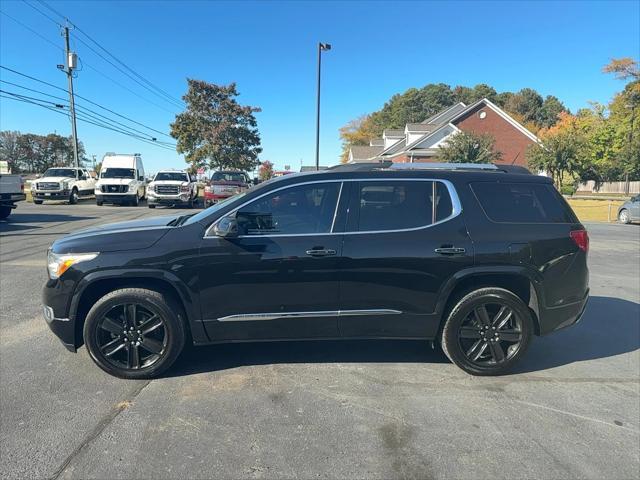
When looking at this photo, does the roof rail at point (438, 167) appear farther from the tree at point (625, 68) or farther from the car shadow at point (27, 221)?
the tree at point (625, 68)

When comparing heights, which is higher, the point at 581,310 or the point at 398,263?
the point at 398,263

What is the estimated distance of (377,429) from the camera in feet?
10.0

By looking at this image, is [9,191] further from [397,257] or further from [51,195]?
[397,257]

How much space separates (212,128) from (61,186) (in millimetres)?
26862

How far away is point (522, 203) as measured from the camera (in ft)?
13.4

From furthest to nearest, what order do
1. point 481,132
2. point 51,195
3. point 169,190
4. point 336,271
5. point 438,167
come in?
point 481,132, point 51,195, point 169,190, point 438,167, point 336,271

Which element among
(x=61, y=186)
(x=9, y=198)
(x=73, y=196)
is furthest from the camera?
(x=73, y=196)

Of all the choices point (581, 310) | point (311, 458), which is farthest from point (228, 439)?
point (581, 310)

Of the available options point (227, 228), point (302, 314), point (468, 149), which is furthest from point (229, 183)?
point (468, 149)

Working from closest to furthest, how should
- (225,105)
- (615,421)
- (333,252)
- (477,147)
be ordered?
1. (615,421)
2. (333,252)
3. (477,147)
4. (225,105)

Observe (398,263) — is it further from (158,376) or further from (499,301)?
(158,376)

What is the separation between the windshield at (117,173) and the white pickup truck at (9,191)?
30.6ft

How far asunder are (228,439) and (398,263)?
1913 millimetres

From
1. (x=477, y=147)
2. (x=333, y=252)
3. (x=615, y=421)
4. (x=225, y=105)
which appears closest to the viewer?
(x=615, y=421)
